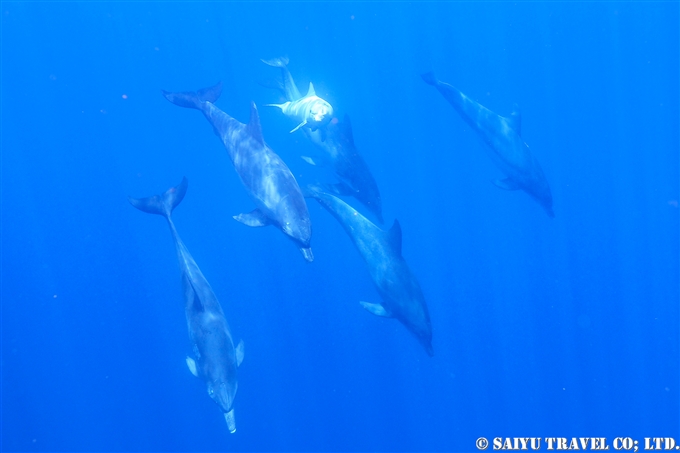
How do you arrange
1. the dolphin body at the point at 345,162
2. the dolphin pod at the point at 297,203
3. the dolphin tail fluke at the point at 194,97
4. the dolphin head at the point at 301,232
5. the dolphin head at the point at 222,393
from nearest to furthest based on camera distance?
the dolphin head at the point at 301,232
the dolphin pod at the point at 297,203
the dolphin head at the point at 222,393
the dolphin tail fluke at the point at 194,97
the dolphin body at the point at 345,162

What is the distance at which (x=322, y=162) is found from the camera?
852cm

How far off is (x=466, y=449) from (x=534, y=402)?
7.63ft

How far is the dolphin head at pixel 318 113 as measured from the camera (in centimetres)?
657

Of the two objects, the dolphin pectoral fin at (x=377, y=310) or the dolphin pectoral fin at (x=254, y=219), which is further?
the dolphin pectoral fin at (x=377, y=310)

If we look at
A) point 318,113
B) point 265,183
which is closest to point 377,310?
point 265,183

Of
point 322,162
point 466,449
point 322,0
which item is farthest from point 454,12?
point 466,449

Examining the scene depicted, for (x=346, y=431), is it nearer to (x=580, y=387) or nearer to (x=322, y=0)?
(x=580, y=387)

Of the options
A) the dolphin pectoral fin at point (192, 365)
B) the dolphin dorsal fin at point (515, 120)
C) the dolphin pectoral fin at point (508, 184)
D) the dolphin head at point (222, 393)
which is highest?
the dolphin dorsal fin at point (515, 120)

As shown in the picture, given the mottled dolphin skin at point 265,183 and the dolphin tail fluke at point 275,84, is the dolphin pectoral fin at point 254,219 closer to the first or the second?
the mottled dolphin skin at point 265,183

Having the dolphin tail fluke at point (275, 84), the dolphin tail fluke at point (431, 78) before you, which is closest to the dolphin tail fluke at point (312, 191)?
the dolphin tail fluke at point (275, 84)

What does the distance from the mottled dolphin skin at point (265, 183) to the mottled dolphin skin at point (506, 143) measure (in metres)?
5.14

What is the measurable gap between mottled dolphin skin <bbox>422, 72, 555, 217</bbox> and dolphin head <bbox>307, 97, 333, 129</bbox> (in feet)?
12.9

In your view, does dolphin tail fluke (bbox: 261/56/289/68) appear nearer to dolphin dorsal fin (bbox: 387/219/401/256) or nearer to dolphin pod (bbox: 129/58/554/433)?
dolphin pod (bbox: 129/58/554/433)

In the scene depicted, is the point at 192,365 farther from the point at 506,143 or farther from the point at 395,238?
the point at 506,143
